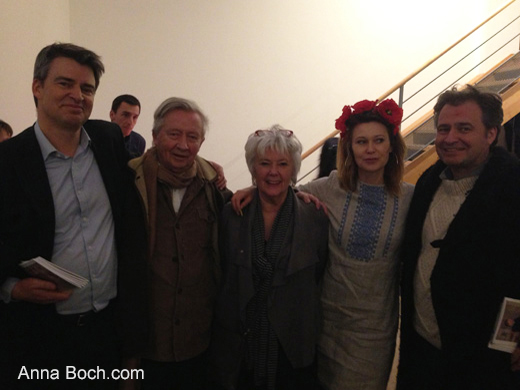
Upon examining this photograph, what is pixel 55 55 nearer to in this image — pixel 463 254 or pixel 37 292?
pixel 37 292

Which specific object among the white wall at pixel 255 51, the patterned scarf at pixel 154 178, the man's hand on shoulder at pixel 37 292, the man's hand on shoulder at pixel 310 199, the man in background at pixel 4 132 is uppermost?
the white wall at pixel 255 51

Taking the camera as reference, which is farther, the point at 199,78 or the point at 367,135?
the point at 199,78

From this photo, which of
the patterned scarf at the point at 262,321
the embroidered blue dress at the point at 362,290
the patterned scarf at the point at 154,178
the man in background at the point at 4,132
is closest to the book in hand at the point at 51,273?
the patterned scarf at the point at 154,178

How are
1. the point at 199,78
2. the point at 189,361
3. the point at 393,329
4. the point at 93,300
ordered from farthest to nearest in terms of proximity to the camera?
the point at 199,78, the point at 393,329, the point at 189,361, the point at 93,300

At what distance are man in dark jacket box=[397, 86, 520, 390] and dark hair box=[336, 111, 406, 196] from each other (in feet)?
0.48

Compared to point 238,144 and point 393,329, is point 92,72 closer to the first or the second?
point 393,329

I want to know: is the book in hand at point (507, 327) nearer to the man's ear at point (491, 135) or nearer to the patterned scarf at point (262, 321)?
the man's ear at point (491, 135)

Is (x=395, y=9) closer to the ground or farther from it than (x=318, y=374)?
farther from it

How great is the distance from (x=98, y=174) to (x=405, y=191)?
4.58 feet

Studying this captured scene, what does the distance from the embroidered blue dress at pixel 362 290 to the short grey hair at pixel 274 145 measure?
341 mm

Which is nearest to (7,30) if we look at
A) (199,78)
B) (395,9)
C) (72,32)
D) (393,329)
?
(72,32)

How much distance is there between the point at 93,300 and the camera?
144cm

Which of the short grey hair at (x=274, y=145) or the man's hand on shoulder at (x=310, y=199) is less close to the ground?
the short grey hair at (x=274, y=145)

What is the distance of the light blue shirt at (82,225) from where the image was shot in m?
1.37
